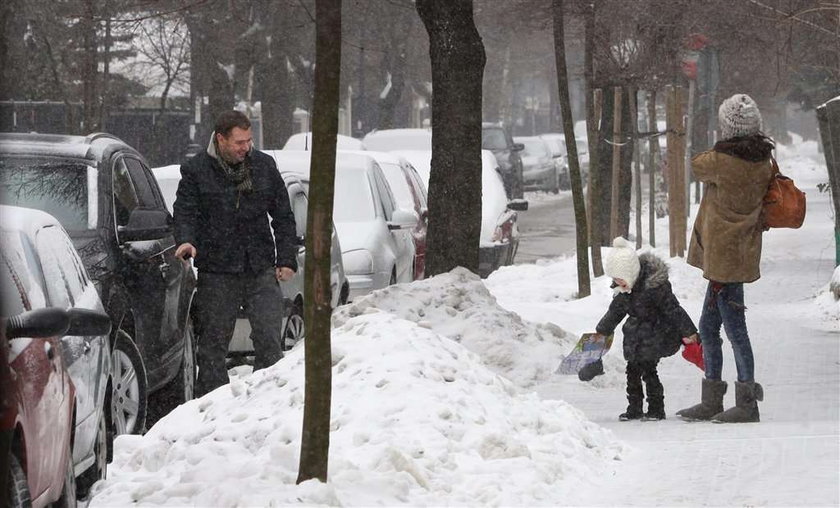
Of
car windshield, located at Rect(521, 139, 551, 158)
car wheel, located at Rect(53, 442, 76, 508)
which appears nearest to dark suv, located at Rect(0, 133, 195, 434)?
car wheel, located at Rect(53, 442, 76, 508)

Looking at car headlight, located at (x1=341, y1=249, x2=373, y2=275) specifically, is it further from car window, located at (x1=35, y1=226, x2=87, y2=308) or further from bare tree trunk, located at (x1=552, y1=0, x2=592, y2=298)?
car window, located at (x1=35, y1=226, x2=87, y2=308)

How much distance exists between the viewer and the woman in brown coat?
29.1 ft

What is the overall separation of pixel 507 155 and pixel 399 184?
20.4 meters

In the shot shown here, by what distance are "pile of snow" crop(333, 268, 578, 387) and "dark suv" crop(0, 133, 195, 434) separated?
5.56 ft

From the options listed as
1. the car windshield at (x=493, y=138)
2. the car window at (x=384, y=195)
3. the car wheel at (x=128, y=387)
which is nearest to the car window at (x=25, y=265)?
the car wheel at (x=128, y=387)

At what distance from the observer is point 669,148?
20.2 metres

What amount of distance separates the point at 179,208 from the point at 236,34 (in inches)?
949

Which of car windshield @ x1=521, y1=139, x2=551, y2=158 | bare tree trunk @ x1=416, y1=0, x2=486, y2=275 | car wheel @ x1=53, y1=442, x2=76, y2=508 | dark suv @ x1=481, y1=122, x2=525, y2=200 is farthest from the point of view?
car windshield @ x1=521, y1=139, x2=551, y2=158

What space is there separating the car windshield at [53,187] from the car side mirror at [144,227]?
195 mm

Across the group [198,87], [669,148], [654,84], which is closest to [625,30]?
[654,84]

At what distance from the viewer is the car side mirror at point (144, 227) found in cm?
883

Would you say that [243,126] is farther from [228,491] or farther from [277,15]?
[277,15]

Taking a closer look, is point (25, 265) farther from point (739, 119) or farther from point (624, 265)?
point (739, 119)

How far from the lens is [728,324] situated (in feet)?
29.6
